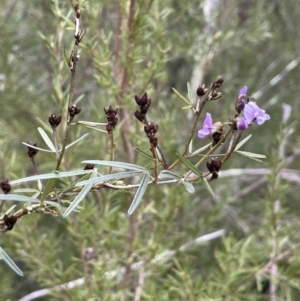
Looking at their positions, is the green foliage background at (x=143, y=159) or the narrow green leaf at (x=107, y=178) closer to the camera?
the narrow green leaf at (x=107, y=178)

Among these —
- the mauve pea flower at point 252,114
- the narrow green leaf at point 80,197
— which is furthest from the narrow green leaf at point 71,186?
the mauve pea flower at point 252,114

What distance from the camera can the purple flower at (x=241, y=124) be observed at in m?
0.28

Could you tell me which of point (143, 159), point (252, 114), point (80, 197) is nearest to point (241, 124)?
point (252, 114)

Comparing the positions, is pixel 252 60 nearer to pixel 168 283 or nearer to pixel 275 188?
pixel 275 188

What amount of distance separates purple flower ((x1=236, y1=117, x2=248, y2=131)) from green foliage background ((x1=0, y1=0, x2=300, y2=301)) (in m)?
0.21

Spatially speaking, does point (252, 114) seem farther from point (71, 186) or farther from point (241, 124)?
point (71, 186)

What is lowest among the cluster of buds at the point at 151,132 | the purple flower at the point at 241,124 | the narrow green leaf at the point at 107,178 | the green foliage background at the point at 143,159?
the green foliage background at the point at 143,159

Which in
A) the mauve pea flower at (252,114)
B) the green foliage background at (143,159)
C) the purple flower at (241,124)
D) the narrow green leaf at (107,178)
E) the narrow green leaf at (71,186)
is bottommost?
the green foliage background at (143,159)

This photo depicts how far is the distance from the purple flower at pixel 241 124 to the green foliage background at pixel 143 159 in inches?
8.1

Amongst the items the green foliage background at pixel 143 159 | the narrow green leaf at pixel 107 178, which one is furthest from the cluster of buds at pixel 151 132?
the green foliage background at pixel 143 159

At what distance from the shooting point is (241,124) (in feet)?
0.93

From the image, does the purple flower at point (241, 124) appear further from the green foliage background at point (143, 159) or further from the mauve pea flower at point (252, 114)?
the green foliage background at point (143, 159)

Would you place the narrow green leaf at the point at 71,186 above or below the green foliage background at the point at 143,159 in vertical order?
above

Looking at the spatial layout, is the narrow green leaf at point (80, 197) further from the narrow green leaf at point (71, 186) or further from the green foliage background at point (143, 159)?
the green foliage background at point (143, 159)
